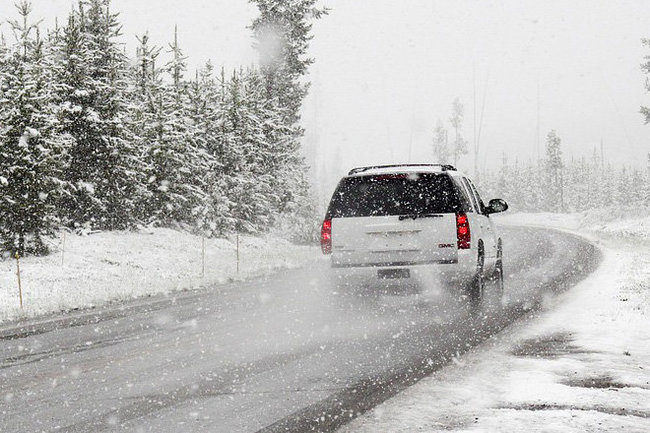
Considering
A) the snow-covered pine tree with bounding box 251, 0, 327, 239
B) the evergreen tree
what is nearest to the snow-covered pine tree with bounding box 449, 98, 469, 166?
the evergreen tree

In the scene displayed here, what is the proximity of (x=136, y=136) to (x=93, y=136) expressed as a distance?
4.86 ft

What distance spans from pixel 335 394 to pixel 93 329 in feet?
16.4

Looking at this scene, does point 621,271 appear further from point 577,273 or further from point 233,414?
point 233,414

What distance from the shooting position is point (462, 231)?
388 inches

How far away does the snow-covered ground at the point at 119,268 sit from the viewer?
1362cm

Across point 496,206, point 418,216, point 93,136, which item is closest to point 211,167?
point 93,136

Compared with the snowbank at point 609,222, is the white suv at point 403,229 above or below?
above

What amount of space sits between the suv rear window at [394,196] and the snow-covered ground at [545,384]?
2078 millimetres

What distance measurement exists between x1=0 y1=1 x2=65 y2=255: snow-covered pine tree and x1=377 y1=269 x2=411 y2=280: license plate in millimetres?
11352

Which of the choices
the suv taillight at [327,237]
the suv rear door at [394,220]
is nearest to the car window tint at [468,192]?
the suv rear door at [394,220]

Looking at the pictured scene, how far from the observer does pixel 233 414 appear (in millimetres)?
4957

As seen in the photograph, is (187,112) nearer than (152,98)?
No

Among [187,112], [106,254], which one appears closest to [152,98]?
[187,112]

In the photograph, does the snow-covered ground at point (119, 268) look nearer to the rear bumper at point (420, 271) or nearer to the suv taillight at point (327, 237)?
the suv taillight at point (327, 237)
